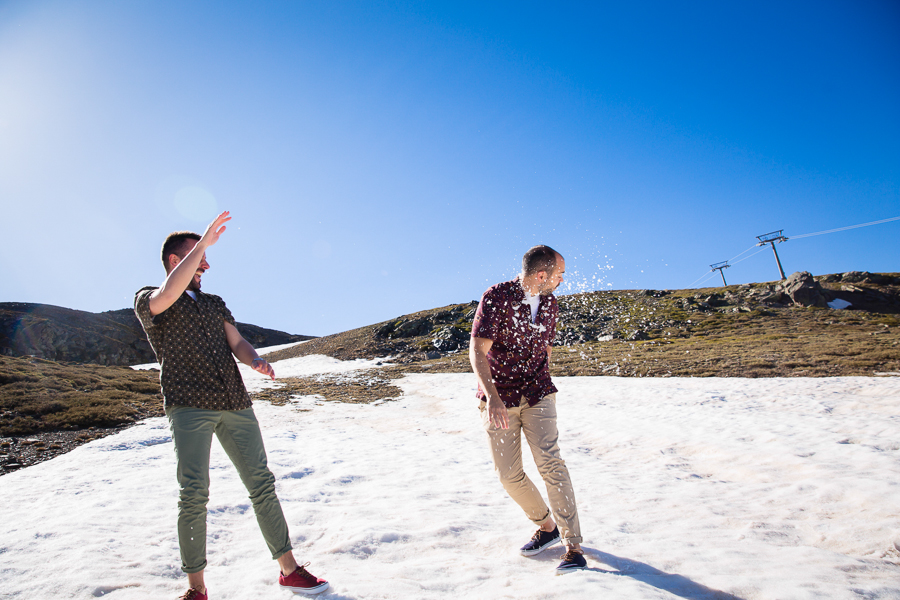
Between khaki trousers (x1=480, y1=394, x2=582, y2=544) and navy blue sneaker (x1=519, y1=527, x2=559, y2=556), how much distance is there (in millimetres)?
148

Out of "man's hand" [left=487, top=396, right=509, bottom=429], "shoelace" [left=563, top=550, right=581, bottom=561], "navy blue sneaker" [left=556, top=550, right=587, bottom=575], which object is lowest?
"navy blue sneaker" [left=556, top=550, right=587, bottom=575]

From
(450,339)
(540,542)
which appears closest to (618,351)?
(450,339)

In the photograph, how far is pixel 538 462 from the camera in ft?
10.8

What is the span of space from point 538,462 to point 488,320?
1223 mm

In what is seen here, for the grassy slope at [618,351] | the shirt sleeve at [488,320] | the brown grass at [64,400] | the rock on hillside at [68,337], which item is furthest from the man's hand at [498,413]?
the rock on hillside at [68,337]

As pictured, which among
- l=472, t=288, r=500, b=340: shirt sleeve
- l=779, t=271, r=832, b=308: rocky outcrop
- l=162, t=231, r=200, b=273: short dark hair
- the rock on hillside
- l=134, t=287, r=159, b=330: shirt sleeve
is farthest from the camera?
the rock on hillside

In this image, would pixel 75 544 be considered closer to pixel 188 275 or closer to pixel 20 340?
pixel 188 275

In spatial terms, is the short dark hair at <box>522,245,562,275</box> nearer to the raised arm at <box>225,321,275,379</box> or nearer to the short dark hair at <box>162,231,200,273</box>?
the raised arm at <box>225,321,275,379</box>

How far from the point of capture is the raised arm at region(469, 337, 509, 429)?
3.20 m

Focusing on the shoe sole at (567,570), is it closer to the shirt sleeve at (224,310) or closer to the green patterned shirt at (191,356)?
the green patterned shirt at (191,356)

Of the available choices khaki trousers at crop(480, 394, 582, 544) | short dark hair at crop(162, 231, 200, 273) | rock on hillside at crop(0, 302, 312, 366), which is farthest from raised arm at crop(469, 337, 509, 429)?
rock on hillside at crop(0, 302, 312, 366)

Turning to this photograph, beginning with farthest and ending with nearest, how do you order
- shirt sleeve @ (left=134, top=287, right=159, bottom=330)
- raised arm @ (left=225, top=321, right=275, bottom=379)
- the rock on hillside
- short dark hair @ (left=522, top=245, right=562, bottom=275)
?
1. the rock on hillside
2. short dark hair @ (left=522, top=245, right=562, bottom=275)
3. raised arm @ (left=225, top=321, right=275, bottom=379)
4. shirt sleeve @ (left=134, top=287, right=159, bottom=330)

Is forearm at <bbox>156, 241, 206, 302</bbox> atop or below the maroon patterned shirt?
atop

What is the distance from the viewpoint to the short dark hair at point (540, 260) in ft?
11.5
